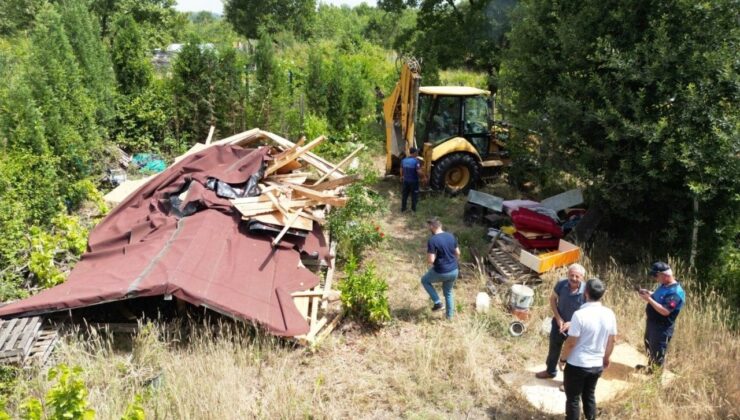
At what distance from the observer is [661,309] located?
16.5 feet

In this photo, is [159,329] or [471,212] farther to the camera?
[471,212]

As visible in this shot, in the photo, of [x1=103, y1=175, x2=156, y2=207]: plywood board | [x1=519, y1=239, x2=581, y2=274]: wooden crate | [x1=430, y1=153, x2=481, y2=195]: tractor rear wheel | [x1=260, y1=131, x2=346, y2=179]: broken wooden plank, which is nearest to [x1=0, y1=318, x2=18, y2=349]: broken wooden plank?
[x1=103, y1=175, x2=156, y2=207]: plywood board

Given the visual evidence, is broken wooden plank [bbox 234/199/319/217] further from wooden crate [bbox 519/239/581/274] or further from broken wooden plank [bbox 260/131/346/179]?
wooden crate [bbox 519/239/581/274]

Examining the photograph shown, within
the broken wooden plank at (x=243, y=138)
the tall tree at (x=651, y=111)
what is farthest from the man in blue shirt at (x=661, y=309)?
the broken wooden plank at (x=243, y=138)

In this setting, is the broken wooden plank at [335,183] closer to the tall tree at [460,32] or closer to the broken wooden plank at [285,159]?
the broken wooden plank at [285,159]

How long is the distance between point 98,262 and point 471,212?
6340 mm

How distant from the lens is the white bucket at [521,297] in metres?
6.57

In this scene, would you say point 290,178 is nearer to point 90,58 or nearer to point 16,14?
point 90,58

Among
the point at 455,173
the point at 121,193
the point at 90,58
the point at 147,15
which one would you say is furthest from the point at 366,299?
the point at 147,15

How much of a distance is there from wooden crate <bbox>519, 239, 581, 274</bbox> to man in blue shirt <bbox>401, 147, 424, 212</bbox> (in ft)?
9.78

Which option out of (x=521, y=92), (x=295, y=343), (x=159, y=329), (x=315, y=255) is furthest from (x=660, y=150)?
(x=159, y=329)

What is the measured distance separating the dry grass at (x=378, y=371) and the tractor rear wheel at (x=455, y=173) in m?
4.46

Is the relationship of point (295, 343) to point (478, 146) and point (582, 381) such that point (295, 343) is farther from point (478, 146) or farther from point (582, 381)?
point (478, 146)

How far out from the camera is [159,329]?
5.75 metres
